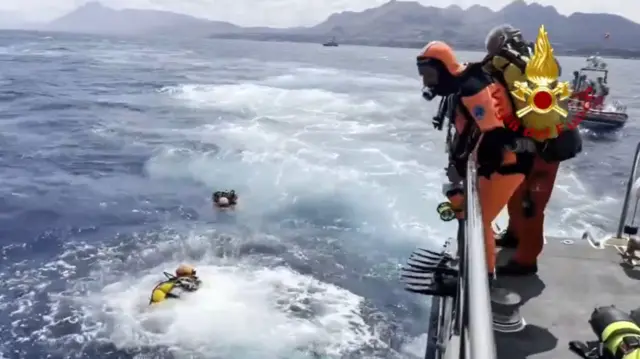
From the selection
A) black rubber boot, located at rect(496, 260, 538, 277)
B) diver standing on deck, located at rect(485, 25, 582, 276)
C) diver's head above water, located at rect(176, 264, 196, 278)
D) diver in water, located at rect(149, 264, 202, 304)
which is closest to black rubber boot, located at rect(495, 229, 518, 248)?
diver standing on deck, located at rect(485, 25, 582, 276)

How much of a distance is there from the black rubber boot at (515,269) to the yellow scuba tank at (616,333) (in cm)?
163

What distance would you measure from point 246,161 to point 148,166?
402 cm

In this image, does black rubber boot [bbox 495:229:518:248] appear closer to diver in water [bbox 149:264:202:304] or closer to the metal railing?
the metal railing

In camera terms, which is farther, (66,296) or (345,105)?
(345,105)

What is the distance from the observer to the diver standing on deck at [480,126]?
4098mm

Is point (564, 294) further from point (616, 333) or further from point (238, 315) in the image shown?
point (238, 315)

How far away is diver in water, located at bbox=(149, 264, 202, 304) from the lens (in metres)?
12.2

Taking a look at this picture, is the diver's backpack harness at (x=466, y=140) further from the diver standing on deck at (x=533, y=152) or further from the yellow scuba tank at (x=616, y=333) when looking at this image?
the yellow scuba tank at (x=616, y=333)

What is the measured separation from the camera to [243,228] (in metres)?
16.8

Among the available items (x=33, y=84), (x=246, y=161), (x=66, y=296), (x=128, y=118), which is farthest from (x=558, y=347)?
(x=33, y=84)

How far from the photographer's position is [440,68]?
4.47m

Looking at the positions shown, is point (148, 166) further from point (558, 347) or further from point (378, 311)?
point (558, 347)

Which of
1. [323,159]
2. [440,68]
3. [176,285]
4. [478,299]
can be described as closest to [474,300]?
[478,299]

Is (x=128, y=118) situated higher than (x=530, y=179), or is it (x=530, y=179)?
(x=530, y=179)
